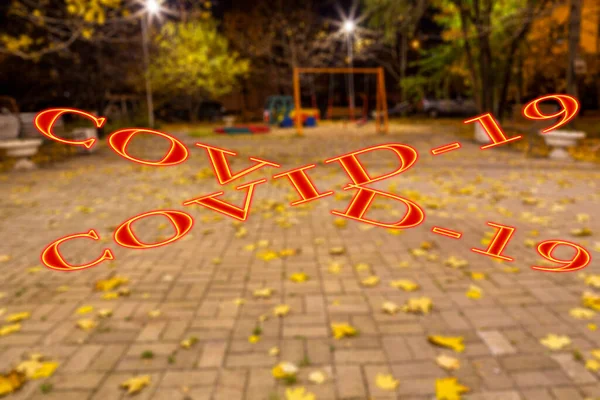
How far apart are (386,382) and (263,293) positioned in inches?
53.5

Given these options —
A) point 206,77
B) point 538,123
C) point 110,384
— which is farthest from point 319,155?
point 206,77

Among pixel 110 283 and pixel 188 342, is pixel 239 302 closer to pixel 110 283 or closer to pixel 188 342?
pixel 188 342

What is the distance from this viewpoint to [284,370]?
97.2 inches

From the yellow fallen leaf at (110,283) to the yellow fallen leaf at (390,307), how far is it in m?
2.16

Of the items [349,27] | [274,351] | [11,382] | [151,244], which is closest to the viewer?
[11,382]

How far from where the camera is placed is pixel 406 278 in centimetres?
372

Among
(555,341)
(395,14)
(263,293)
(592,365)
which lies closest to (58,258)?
(263,293)

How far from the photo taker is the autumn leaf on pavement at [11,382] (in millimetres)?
2336

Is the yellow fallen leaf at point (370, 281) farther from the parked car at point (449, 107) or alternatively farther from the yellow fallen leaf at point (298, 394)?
the parked car at point (449, 107)

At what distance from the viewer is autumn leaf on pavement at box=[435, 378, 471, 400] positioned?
2.23m

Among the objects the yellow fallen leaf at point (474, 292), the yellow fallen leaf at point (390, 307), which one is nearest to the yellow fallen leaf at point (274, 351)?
the yellow fallen leaf at point (390, 307)

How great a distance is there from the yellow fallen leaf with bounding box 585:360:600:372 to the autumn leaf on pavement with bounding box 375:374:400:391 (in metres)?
1.08

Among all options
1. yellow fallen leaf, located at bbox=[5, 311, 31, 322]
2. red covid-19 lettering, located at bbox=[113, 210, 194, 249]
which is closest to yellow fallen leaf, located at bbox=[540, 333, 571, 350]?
red covid-19 lettering, located at bbox=[113, 210, 194, 249]

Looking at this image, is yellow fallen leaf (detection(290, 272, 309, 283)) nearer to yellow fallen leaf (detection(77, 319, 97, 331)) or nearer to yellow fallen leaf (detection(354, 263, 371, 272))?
yellow fallen leaf (detection(354, 263, 371, 272))
